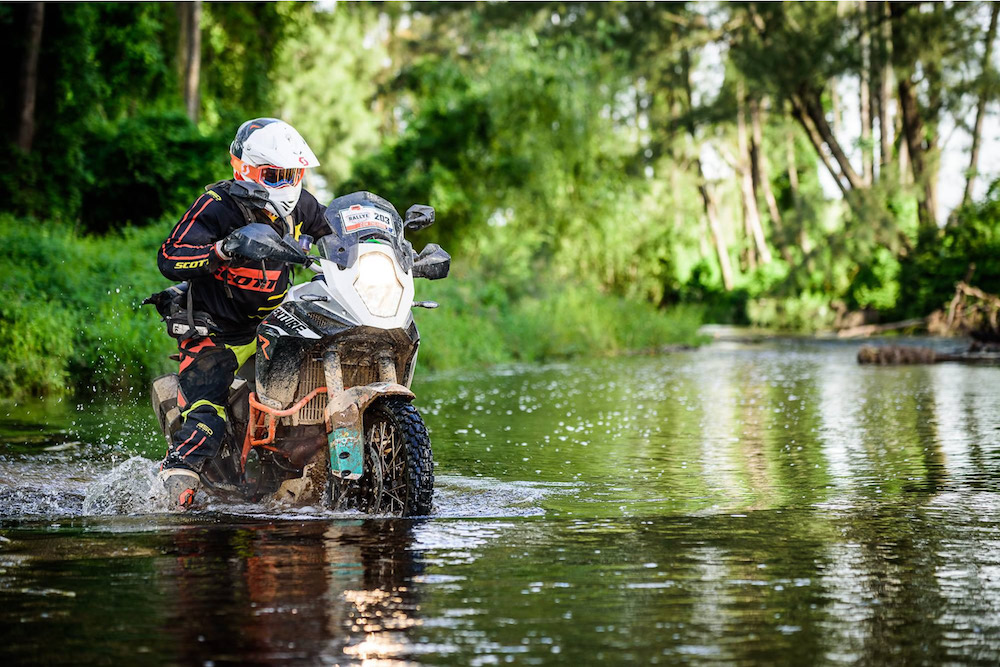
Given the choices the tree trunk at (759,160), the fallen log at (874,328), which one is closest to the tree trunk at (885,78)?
the fallen log at (874,328)

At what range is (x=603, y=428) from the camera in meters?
14.2

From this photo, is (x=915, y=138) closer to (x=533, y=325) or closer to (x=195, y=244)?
(x=533, y=325)

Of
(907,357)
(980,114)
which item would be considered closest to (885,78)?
(980,114)

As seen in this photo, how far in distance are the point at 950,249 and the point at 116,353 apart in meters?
28.1

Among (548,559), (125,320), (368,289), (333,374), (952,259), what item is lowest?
(548,559)

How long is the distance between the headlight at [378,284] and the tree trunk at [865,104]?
34.5m

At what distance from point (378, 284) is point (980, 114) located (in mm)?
35710

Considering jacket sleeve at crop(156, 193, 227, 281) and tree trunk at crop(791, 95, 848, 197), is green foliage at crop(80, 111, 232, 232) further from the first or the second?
A: jacket sleeve at crop(156, 193, 227, 281)

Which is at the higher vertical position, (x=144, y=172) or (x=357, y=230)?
(x=144, y=172)

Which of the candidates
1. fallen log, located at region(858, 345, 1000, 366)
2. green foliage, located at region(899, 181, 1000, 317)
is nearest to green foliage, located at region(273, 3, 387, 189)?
green foliage, located at region(899, 181, 1000, 317)

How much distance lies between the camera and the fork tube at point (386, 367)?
780 centimetres

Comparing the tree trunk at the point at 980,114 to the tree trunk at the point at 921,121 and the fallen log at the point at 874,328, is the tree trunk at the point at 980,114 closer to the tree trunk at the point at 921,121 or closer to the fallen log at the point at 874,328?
the tree trunk at the point at 921,121

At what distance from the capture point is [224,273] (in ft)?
26.9

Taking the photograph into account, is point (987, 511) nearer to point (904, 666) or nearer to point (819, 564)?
point (819, 564)
